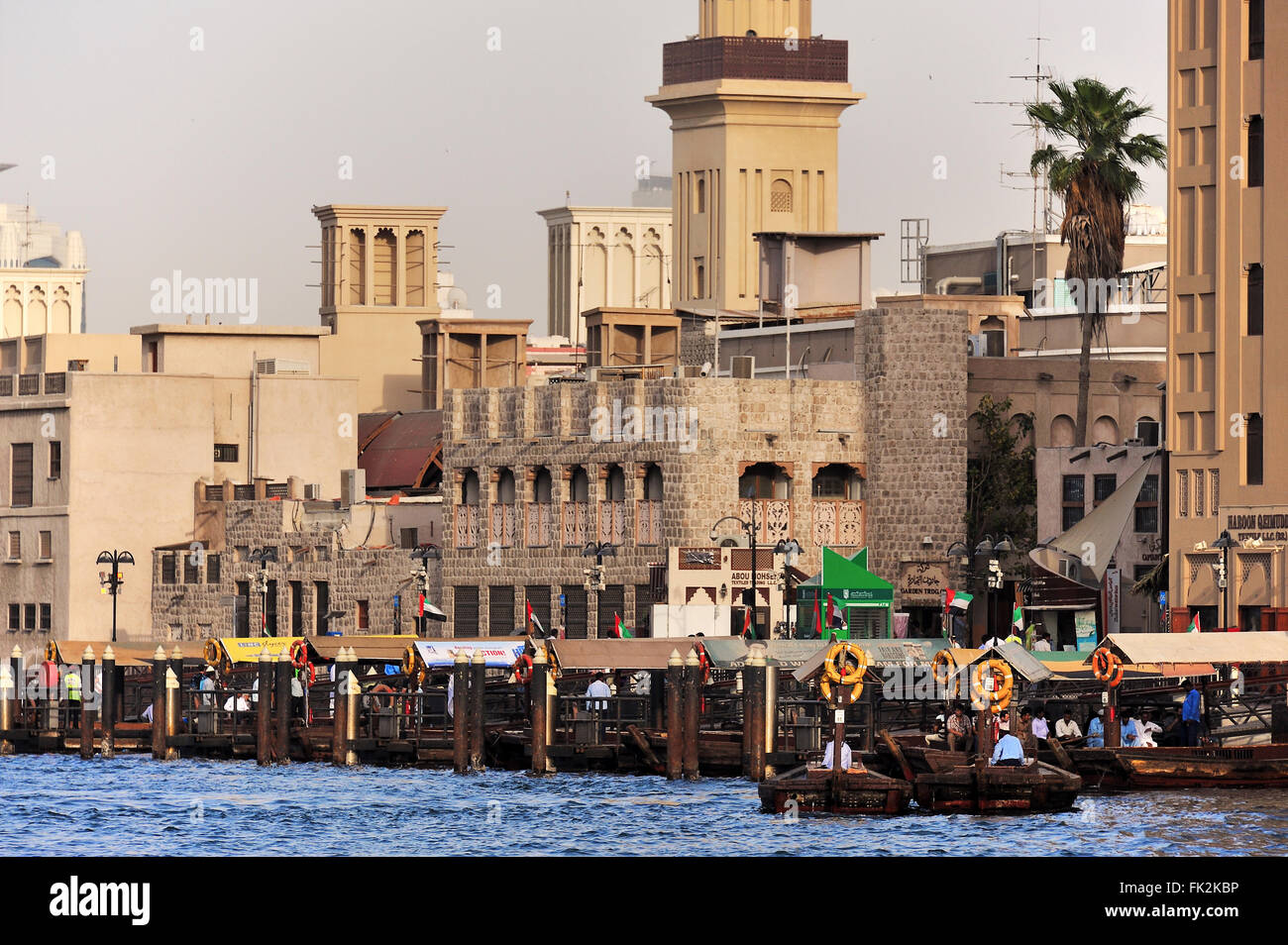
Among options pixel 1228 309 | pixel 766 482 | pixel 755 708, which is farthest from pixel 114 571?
pixel 1228 309

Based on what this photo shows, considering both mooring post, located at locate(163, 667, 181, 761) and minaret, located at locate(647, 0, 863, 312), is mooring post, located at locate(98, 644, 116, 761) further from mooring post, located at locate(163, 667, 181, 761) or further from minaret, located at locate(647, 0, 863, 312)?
minaret, located at locate(647, 0, 863, 312)

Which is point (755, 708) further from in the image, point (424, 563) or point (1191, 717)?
point (424, 563)

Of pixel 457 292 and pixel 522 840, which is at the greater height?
pixel 457 292

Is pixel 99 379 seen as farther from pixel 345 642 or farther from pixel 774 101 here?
pixel 774 101

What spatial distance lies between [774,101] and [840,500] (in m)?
50.7

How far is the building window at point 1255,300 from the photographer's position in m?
74.8

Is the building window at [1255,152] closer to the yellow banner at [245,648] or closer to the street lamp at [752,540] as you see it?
the street lamp at [752,540]

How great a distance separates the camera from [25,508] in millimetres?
102500

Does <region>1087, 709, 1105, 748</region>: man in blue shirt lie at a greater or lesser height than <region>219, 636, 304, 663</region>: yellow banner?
lesser

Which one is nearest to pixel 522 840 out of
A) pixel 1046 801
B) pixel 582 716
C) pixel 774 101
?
pixel 1046 801

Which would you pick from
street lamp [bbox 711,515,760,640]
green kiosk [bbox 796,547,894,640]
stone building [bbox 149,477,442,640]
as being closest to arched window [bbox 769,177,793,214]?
stone building [bbox 149,477,442,640]

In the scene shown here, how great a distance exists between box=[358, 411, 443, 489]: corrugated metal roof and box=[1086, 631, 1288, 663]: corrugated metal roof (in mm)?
48697

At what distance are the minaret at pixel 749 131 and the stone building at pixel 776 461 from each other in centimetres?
4705

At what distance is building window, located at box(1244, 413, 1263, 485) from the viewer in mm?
74625
